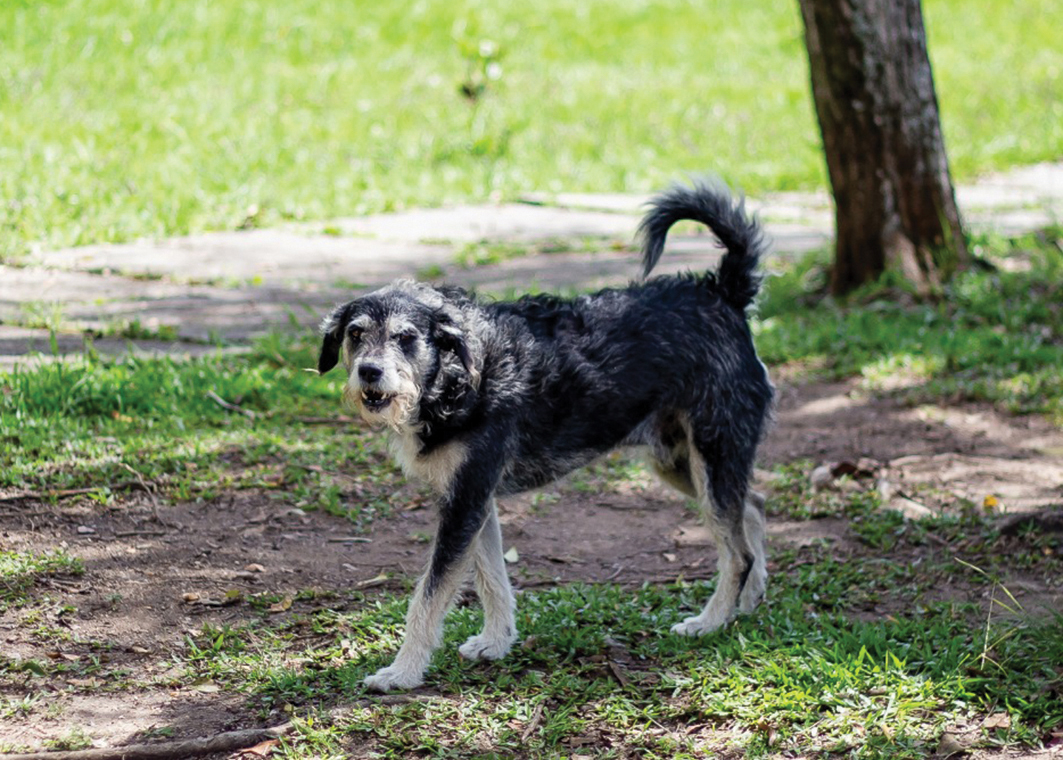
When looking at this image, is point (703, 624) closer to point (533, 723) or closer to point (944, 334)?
point (533, 723)

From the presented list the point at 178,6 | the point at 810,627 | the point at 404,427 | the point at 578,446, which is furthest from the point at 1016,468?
the point at 178,6

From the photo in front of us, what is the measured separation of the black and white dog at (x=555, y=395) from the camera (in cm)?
403

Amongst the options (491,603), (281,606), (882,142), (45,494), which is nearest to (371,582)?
(281,606)

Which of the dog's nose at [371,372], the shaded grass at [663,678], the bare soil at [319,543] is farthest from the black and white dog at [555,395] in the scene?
the bare soil at [319,543]

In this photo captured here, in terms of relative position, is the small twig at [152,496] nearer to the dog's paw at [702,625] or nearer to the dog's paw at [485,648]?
the dog's paw at [485,648]

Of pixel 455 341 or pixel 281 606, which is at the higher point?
pixel 455 341

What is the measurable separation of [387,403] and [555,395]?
712 mm

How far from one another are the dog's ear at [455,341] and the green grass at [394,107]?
4938mm

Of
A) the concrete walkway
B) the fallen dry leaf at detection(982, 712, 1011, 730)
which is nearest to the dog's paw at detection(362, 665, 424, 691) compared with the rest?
the fallen dry leaf at detection(982, 712, 1011, 730)

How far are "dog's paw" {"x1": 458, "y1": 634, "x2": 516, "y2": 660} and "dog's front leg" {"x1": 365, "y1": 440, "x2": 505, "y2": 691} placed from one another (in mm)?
218

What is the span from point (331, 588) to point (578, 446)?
3.75 ft

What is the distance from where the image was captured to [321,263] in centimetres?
855

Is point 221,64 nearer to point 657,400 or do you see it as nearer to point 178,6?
point 178,6

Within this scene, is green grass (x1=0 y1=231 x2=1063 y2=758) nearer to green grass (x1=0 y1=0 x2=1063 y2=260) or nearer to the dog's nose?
the dog's nose
